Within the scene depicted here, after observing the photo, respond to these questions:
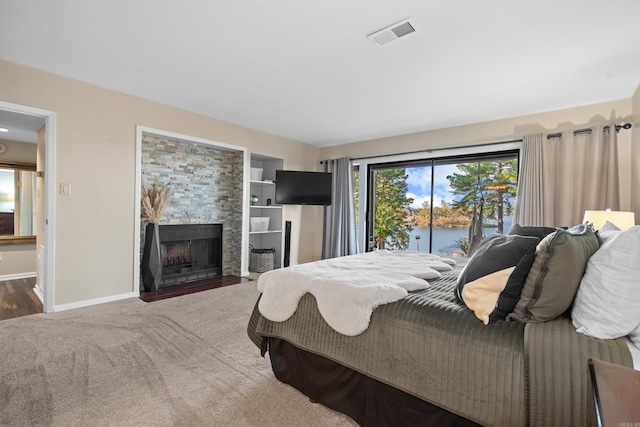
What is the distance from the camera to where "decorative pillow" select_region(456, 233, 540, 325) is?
1.28 meters

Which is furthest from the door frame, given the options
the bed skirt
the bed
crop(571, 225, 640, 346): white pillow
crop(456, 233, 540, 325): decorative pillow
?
crop(571, 225, 640, 346): white pillow

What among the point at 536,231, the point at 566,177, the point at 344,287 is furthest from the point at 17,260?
the point at 566,177

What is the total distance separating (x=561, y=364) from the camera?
3.56 feet

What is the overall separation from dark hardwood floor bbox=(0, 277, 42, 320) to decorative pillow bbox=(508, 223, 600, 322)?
4395 mm

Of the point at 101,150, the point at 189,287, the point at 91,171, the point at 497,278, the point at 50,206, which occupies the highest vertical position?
the point at 101,150

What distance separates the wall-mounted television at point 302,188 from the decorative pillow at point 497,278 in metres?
4.07

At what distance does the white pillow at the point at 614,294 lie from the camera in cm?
106

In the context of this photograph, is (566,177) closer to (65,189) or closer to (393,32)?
(393,32)

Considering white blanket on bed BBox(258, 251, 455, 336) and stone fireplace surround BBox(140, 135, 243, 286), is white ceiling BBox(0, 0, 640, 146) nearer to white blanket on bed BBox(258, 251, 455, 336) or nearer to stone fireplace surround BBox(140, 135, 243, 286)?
stone fireplace surround BBox(140, 135, 243, 286)

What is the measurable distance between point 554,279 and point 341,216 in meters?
4.48

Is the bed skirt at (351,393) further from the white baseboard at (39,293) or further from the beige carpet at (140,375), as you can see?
the white baseboard at (39,293)

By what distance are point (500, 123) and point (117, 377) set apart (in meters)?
4.95

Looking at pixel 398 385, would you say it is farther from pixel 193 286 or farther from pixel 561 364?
pixel 193 286

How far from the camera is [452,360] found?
51.1 inches
